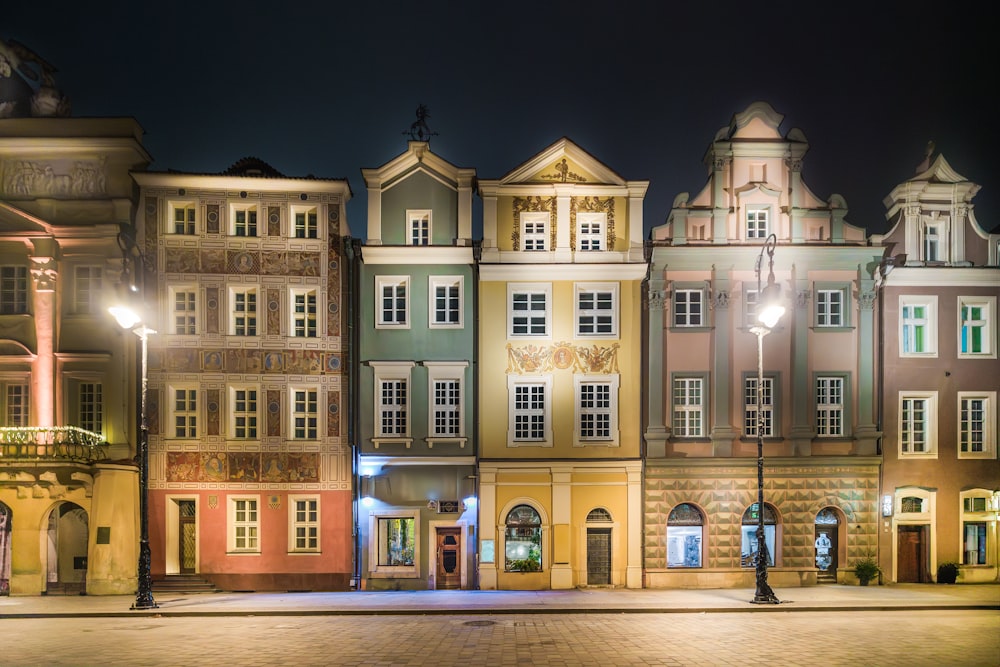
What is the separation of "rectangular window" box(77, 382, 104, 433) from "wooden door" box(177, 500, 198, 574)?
13.8 feet

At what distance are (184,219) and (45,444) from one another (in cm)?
936

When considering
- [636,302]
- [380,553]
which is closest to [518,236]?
[636,302]

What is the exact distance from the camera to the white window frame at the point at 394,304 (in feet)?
89.4

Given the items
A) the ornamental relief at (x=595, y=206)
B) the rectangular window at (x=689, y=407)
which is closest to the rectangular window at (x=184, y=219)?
the ornamental relief at (x=595, y=206)

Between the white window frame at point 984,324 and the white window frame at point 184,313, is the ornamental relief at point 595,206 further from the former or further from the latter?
the white window frame at point 184,313

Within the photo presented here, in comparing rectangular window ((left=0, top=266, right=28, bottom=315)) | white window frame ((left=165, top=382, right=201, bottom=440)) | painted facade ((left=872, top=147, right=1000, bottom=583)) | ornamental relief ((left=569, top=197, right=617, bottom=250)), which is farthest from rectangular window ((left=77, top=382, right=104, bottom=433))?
painted facade ((left=872, top=147, right=1000, bottom=583))

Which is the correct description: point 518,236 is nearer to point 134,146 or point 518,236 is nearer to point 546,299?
point 546,299

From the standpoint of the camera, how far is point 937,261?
27938 mm

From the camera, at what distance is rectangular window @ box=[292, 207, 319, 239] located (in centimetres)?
2761

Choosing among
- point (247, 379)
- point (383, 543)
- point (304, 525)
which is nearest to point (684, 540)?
point (383, 543)

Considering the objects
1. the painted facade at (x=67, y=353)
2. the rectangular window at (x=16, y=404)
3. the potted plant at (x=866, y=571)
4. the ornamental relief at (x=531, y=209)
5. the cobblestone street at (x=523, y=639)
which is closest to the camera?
the cobblestone street at (x=523, y=639)

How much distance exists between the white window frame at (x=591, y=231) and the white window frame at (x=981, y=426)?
15.3m

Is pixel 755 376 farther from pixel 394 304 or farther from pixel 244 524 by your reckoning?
pixel 244 524

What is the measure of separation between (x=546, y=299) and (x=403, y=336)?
5.68 metres
